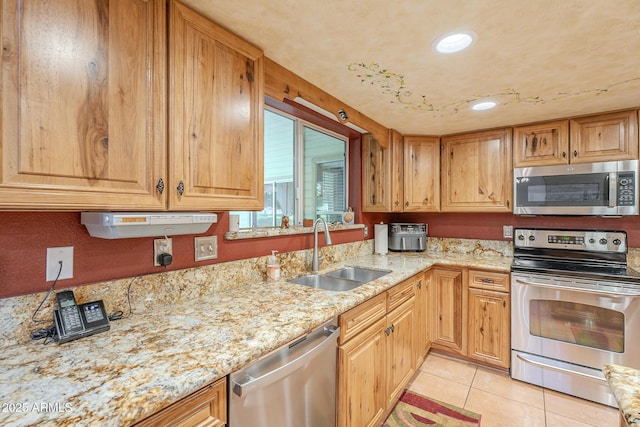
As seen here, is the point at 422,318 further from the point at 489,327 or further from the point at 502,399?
the point at 502,399

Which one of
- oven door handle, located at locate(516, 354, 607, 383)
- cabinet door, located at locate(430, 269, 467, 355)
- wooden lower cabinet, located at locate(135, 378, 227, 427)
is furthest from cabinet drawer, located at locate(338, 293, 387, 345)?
oven door handle, located at locate(516, 354, 607, 383)

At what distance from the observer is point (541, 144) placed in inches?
101

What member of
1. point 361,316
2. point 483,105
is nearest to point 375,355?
point 361,316

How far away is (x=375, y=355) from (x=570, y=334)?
159cm

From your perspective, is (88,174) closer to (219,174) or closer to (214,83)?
(219,174)

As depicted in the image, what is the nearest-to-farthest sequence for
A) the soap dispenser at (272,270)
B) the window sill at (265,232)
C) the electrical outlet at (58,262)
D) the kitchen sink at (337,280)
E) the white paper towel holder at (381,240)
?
the electrical outlet at (58,262)
the window sill at (265,232)
the soap dispenser at (272,270)
the kitchen sink at (337,280)
the white paper towel holder at (381,240)

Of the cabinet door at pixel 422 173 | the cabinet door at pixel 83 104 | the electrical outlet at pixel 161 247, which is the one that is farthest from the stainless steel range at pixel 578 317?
the cabinet door at pixel 83 104

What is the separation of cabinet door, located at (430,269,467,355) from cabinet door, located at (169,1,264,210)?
6.44ft

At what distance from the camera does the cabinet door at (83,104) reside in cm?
77

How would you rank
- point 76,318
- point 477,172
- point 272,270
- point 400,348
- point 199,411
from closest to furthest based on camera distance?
1. point 199,411
2. point 76,318
3. point 272,270
4. point 400,348
5. point 477,172

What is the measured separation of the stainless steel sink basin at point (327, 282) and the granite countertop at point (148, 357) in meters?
0.48

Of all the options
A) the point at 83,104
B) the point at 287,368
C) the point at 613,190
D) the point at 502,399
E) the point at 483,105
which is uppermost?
the point at 483,105

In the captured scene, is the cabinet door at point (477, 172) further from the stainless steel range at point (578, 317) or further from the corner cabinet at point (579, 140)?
the stainless steel range at point (578, 317)

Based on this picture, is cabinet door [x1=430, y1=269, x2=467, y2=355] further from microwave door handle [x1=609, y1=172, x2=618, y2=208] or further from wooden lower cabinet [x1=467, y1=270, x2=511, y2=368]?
microwave door handle [x1=609, y1=172, x2=618, y2=208]
